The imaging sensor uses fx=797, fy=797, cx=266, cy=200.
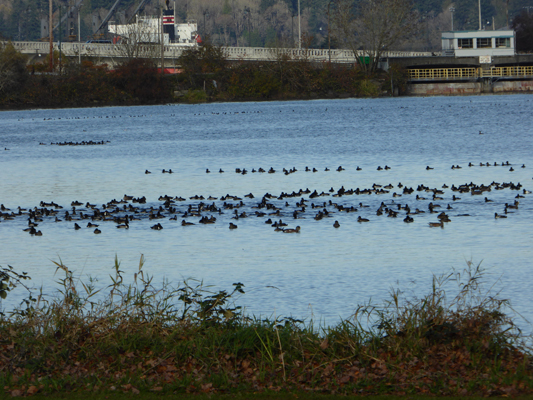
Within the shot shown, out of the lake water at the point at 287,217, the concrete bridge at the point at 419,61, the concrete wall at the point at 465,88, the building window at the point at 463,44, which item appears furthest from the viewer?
the concrete wall at the point at 465,88

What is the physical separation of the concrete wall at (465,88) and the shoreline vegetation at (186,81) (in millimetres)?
3709

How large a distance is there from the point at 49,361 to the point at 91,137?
6067 centimetres

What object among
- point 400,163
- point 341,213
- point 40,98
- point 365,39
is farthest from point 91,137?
point 365,39

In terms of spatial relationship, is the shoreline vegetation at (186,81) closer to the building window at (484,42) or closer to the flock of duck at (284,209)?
the building window at (484,42)

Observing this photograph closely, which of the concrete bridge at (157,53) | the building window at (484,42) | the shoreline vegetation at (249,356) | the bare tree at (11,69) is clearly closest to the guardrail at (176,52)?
the concrete bridge at (157,53)

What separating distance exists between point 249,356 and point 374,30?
144 meters

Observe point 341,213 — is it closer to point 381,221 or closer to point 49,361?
point 381,221

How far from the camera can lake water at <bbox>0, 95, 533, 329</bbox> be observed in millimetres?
17250

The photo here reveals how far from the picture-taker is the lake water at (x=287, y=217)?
1725 cm

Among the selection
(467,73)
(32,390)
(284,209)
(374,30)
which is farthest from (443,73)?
(32,390)

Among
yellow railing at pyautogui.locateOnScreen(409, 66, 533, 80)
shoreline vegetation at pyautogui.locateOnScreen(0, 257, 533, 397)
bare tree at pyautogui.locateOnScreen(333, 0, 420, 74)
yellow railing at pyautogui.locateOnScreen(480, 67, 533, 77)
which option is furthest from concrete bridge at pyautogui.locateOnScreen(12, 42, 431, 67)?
shoreline vegetation at pyautogui.locateOnScreen(0, 257, 533, 397)

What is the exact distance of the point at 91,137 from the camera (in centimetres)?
6981

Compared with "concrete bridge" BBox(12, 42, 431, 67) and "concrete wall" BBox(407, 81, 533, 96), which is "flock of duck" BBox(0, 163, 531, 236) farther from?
"concrete wall" BBox(407, 81, 533, 96)

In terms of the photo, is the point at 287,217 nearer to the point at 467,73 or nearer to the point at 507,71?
the point at 467,73
